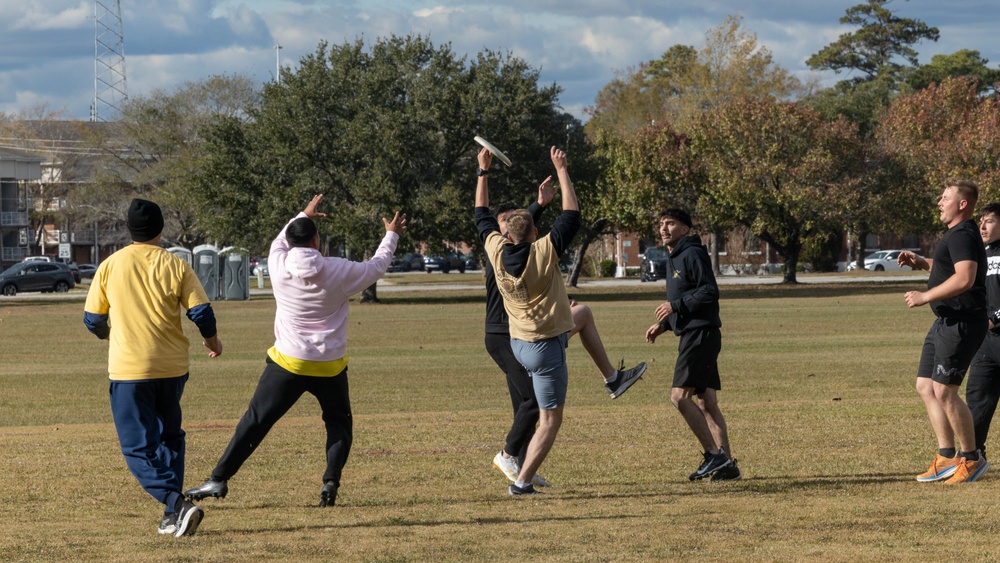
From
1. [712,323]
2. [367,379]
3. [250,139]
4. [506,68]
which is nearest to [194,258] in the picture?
[250,139]

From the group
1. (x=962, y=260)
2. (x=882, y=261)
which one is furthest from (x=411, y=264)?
(x=962, y=260)

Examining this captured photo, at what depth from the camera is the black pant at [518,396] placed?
29.3ft

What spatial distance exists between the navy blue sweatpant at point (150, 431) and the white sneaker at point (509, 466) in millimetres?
2430

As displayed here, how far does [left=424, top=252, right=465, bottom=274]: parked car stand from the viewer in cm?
9588

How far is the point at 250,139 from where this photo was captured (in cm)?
5162

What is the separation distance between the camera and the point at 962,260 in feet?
27.3

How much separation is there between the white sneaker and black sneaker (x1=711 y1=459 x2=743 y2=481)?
142 cm

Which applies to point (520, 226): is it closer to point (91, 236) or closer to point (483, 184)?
point (483, 184)

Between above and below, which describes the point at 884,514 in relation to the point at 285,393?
below

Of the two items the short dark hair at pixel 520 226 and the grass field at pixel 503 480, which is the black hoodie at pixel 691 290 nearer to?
the grass field at pixel 503 480

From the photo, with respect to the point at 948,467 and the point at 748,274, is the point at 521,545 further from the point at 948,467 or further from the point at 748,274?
the point at 748,274

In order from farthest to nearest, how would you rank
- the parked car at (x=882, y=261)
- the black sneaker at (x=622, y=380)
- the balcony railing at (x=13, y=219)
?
the balcony railing at (x=13, y=219) < the parked car at (x=882, y=261) < the black sneaker at (x=622, y=380)

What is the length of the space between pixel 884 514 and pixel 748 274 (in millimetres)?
76497

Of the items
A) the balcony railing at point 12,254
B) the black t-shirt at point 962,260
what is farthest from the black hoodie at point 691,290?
the balcony railing at point 12,254
